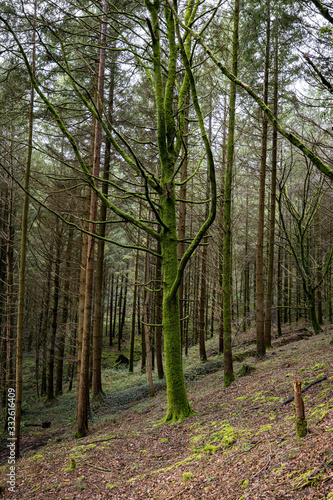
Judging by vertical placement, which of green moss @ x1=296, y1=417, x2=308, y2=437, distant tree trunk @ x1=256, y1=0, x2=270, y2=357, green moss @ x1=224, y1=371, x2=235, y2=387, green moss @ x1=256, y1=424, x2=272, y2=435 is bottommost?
green moss @ x1=224, y1=371, x2=235, y2=387

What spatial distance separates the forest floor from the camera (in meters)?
2.79

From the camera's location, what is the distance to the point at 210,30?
884 cm

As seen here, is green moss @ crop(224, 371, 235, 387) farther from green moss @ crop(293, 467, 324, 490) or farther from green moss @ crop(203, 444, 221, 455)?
green moss @ crop(293, 467, 324, 490)

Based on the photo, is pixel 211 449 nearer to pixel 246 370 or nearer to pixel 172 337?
pixel 172 337

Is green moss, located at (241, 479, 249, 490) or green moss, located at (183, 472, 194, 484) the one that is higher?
green moss, located at (241, 479, 249, 490)

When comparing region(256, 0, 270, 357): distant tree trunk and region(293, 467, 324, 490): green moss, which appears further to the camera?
region(256, 0, 270, 357): distant tree trunk

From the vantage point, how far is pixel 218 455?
3895mm

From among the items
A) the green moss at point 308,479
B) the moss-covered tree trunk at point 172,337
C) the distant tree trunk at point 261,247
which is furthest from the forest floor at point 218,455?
the distant tree trunk at point 261,247

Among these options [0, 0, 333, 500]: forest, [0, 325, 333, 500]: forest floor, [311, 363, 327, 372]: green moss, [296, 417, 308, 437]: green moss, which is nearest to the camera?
[0, 325, 333, 500]: forest floor

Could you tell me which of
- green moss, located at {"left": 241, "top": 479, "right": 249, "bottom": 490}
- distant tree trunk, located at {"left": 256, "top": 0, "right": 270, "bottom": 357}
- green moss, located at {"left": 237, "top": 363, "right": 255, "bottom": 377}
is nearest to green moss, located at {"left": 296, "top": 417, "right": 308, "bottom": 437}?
green moss, located at {"left": 241, "top": 479, "right": 249, "bottom": 490}

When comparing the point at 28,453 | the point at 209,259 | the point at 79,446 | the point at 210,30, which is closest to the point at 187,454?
the point at 79,446

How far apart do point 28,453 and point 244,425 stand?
6205mm

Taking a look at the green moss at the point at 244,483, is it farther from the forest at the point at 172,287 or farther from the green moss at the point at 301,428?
the green moss at the point at 301,428

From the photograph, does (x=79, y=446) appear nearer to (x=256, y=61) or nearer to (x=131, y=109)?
(x=131, y=109)
